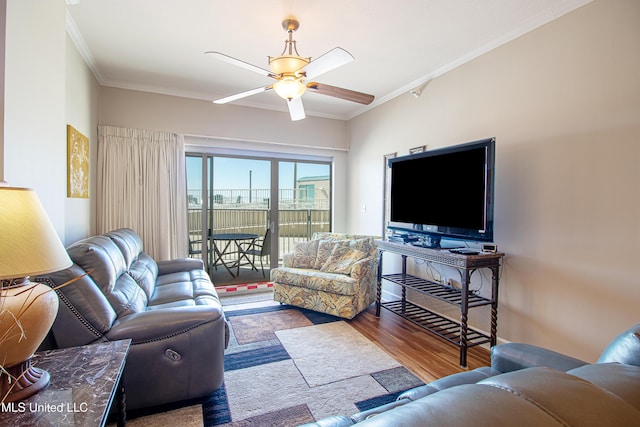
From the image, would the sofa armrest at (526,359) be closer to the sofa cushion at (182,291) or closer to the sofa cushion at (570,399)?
the sofa cushion at (570,399)

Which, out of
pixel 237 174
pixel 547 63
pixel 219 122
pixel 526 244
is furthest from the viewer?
pixel 237 174

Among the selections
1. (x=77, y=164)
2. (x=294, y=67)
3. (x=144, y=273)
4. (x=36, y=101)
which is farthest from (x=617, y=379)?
(x=77, y=164)

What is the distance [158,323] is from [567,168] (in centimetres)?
302

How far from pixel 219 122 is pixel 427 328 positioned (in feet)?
11.9

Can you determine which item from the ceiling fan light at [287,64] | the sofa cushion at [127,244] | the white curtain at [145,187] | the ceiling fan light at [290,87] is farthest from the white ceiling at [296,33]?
the sofa cushion at [127,244]

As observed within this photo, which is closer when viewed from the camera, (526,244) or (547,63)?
(547,63)

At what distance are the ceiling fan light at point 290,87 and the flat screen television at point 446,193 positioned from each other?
1.43 metres

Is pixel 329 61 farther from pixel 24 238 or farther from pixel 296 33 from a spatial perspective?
pixel 24 238

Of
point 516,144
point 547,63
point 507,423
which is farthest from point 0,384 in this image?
point 547,63

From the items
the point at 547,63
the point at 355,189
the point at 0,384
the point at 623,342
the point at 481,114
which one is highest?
the point at 547,63

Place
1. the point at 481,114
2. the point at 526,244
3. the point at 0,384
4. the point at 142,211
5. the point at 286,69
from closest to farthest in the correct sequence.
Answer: the point at 0,384 → the point at 286,69 → the point at 526,244 → the point at 481,114 → the point at 142,211

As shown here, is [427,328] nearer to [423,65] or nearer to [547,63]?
[547,63]

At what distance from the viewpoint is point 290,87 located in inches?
88.9

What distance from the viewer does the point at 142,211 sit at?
384 cm
